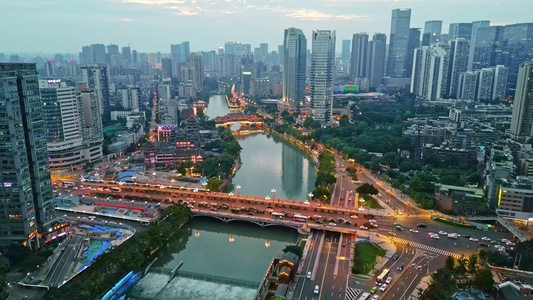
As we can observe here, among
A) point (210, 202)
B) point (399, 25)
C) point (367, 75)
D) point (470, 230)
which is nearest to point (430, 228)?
point (470, 230)

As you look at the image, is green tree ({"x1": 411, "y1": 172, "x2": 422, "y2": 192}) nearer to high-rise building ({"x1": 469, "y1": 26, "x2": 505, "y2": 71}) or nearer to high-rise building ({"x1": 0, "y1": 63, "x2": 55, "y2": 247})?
high-rise building ({"x1": 0, "y1": 63, "x2": 55, "y2": 247})

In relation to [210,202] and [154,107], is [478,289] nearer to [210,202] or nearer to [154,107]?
[210,202]

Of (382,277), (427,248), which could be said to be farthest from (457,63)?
(382,277)

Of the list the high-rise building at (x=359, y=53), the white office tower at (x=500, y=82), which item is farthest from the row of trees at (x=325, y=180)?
the high-rise building at (x=359, y=53)

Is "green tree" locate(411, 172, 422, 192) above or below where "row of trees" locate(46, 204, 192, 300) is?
above

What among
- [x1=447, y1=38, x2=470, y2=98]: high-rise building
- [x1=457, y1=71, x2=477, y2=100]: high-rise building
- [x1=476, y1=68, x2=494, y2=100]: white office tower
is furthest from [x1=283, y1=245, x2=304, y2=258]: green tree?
[x1=447, y1=38, x2=470, y2=98]: high-rise building

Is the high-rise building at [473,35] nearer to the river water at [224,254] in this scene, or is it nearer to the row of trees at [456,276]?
the river water at [224,254]
